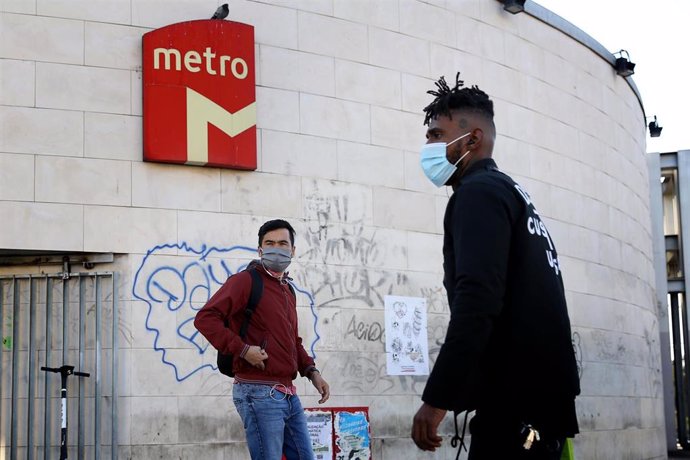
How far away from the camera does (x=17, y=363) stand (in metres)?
9.49

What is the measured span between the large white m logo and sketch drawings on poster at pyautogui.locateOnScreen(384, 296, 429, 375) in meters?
2.52

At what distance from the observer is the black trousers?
3643mm

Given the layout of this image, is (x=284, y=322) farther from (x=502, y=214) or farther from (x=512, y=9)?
(x=512, y=9)

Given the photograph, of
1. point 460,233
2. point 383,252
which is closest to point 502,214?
point 460,233

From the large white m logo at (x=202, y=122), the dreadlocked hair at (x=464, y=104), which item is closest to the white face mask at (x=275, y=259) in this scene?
the dreadlocked hair at (x=464, y=104)

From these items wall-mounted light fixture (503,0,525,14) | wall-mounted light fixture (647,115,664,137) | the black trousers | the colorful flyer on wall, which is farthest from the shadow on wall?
wall-mounted light fixture (647,115,664,137)

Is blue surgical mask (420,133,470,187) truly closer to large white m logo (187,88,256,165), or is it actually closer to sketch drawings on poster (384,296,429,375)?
large white m logo (187,88,256,165)

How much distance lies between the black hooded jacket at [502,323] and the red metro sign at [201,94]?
628 centimetres

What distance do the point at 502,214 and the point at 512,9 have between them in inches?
380

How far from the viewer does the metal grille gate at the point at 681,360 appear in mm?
20938

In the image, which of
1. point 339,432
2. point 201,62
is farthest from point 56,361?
point 201,62

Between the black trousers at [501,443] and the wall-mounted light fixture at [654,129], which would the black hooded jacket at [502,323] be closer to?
the black trousers at [501,443]

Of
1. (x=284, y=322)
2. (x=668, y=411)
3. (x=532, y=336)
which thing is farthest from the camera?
(x=668, y=411)

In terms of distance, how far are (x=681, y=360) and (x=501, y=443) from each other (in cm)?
1886
